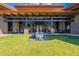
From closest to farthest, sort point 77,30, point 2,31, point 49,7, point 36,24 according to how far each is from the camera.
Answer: point 77,30 → point 2,31 → point 36,24 → point 49,7

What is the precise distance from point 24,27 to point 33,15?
2.07 meters

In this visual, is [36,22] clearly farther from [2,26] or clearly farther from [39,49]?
[39,49]

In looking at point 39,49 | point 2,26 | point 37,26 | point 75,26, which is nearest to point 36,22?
point 37,26

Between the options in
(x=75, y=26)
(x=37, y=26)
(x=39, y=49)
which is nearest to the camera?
(x=39, y=49)

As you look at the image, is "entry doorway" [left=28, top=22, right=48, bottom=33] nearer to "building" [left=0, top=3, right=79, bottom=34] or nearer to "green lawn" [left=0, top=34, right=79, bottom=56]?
"building" [left=0, top=3, right=79, bottom=34]

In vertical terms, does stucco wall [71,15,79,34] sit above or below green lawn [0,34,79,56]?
above

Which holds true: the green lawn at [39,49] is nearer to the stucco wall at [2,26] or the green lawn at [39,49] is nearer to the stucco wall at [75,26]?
the stucco wall at [75,26]

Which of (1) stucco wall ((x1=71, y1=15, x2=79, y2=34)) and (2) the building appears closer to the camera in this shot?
(1) stucco wall ((x1=71, y1=15, x2=79, y2=34))

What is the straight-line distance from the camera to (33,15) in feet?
75.3

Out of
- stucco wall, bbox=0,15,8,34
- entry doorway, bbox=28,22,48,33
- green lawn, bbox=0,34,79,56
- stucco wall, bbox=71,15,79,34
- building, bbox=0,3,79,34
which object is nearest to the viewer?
green lawn, bbox=0,34,79,56

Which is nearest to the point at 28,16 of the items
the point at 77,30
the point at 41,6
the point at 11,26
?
the point at 11,26

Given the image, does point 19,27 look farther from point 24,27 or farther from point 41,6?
point 41,6

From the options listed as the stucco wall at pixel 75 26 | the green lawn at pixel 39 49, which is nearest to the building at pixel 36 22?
the stucco wall at pixel 75 26

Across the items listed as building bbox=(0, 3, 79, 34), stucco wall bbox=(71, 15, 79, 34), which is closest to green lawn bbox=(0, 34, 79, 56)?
stucco wall bbox=(71, 15, 79, 34)
